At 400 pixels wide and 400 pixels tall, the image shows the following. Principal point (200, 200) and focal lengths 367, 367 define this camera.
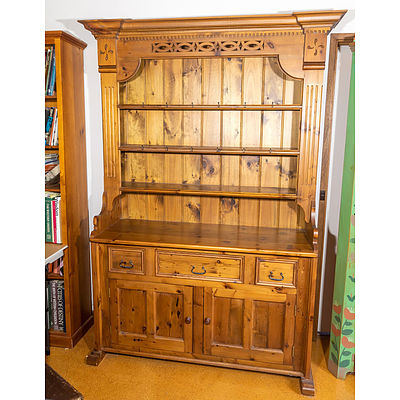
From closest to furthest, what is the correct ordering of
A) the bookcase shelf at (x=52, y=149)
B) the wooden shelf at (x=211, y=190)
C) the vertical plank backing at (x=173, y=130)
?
the wooden shelf at (x=211, y=190) < the bookcase shelf at (x=52, y=149) < the vertical plank backing at (x=173, y=130)

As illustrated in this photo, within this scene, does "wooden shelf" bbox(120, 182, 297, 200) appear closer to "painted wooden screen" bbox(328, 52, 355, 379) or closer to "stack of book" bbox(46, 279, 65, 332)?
"painted wooden screen" bbox(328, 52, 355, 379)

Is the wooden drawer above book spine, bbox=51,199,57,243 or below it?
below

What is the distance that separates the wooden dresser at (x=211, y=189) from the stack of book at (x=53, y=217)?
332 mm

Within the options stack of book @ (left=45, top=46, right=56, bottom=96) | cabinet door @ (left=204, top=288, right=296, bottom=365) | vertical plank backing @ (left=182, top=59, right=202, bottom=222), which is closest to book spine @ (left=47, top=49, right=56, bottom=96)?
stack of book @ (left=45, top=46, right=56, bottom=96)

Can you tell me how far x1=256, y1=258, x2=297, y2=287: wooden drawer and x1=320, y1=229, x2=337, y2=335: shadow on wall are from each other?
0.62m

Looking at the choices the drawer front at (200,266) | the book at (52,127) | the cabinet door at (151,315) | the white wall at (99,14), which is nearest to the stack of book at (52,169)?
the book at (52,127)

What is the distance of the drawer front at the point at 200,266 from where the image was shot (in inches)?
88.4

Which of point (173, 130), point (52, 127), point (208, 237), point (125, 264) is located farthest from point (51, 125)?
point (208, 237)

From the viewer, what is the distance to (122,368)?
243 cm

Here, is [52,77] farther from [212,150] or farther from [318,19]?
[318,19]

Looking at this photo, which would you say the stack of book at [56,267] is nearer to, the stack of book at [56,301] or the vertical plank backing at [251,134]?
the stack of book at [56,301]

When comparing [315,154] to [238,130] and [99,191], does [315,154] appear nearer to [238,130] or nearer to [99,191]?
[238,130]

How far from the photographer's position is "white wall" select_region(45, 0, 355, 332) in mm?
2377
